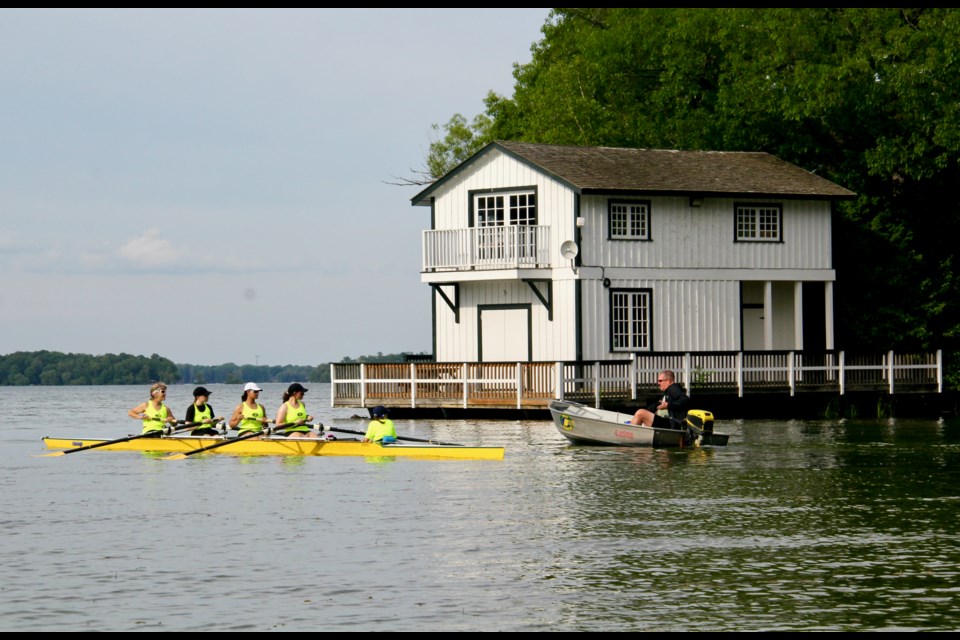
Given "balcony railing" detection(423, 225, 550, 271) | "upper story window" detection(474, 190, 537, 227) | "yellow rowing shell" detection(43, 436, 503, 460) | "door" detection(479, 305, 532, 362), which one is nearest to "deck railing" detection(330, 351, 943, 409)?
"door" detection(479, 305, 532, 362)

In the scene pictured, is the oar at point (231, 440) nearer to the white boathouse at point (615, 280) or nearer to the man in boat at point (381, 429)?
the man in boat at point (381, 429)

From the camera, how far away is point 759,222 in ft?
149

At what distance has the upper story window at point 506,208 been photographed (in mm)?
44031

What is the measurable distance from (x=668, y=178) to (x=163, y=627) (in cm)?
3362

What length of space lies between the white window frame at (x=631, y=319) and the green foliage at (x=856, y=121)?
757cm

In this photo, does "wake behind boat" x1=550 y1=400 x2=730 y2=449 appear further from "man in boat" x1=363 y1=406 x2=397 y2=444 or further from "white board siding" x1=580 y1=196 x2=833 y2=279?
"white board siding" x1=580 y1=196 x2=833 y2=279

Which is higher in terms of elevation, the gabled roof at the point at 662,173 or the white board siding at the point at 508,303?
the gabled roof at the point at 662,173

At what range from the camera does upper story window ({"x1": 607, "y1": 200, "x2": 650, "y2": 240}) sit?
43.5m

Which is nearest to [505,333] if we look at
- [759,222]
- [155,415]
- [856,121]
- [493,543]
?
[759,222]

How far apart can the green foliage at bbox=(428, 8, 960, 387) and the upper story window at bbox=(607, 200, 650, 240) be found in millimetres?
7191

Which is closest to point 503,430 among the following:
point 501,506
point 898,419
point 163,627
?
point 898,419

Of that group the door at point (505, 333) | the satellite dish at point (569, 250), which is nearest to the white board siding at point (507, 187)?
the satellite dish at point (569, 250)

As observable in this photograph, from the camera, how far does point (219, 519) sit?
20.4 metres
